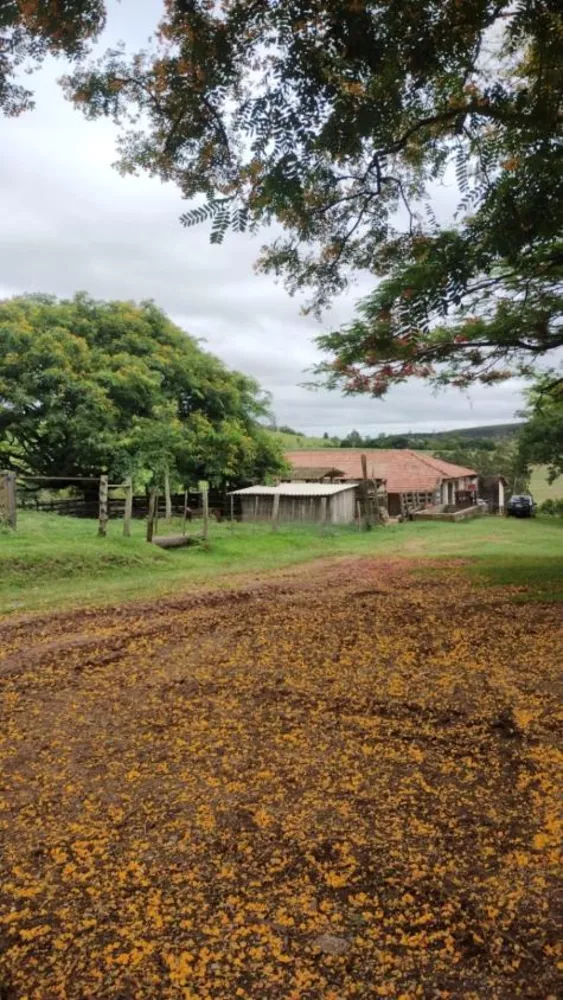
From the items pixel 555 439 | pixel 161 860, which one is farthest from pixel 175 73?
pixel 555 439

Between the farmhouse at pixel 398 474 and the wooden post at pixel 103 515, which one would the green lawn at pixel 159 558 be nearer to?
the wooden post at pixel 103 515

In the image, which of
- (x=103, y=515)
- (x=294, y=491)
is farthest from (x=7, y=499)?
(x=294, y=491)

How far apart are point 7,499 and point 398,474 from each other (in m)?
25.2

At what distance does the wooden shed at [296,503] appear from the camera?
23031 mm

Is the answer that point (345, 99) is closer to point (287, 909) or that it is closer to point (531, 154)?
point (531, 154)

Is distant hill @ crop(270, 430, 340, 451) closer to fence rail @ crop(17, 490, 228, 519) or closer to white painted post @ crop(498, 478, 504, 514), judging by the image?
white painted post @ crop(498, 478, 504, 514)

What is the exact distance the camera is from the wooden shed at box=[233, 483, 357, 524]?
2303 centimetres

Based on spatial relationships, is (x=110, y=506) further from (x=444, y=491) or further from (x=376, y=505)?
(x=444, y=491)

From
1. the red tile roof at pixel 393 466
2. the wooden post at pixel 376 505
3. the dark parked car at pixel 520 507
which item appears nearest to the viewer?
the wooden post at pixel 376 505

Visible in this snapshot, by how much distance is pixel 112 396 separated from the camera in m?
19.3

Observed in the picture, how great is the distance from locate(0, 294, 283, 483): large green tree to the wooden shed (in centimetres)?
137

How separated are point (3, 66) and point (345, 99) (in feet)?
7.51

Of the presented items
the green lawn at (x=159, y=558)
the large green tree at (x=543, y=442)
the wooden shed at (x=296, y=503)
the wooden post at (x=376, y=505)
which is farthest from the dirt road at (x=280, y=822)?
the wooden post at (x=376, y=505)

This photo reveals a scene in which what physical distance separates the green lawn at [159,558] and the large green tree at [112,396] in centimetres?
309
